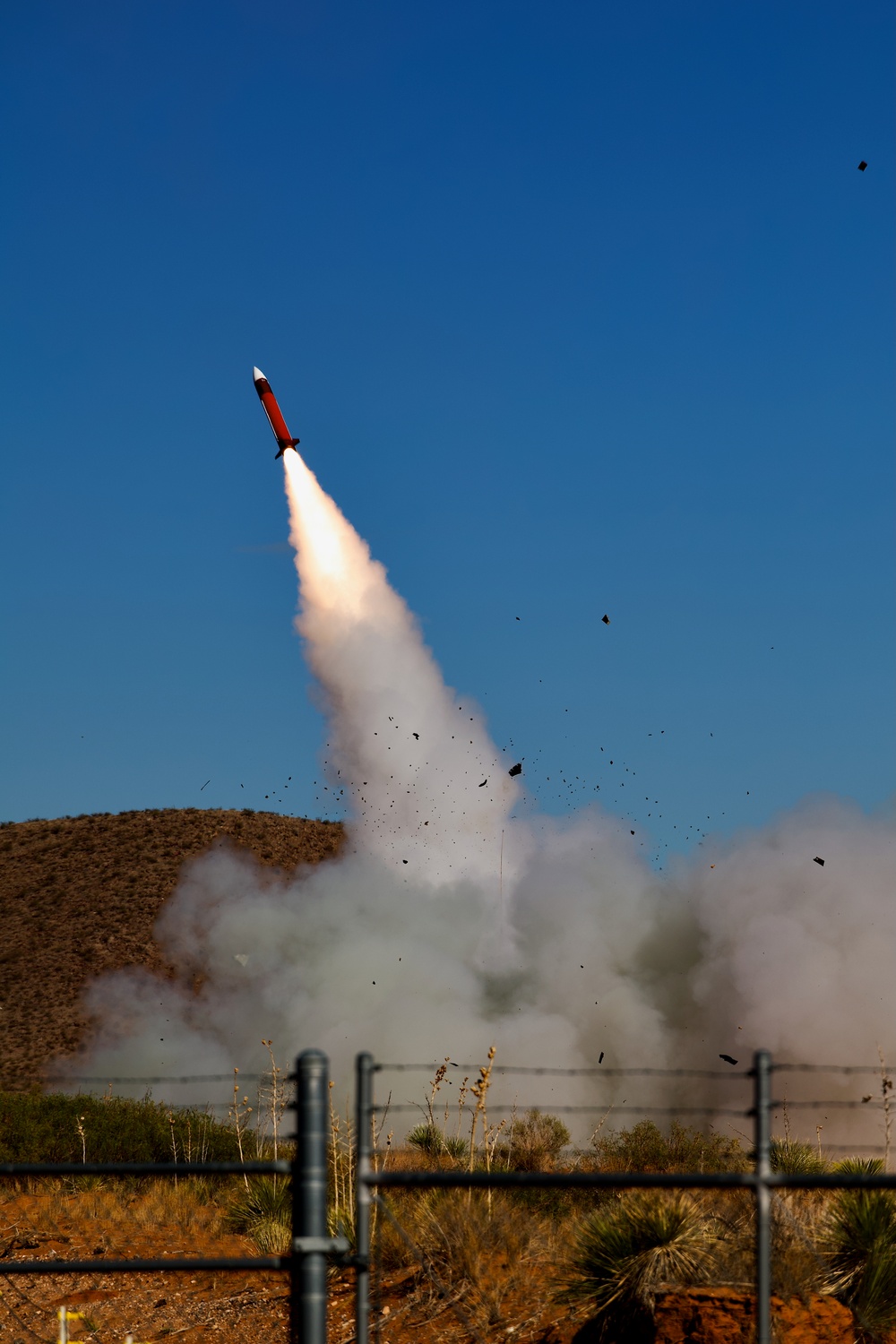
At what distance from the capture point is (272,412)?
35844 millimetres

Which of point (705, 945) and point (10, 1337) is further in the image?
point (705, 945)

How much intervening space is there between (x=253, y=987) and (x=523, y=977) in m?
19.9

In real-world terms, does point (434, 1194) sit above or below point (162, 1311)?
above

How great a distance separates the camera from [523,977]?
48.1m

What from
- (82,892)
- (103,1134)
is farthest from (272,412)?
(82,892)

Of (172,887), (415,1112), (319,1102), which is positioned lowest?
A: (415,1112)

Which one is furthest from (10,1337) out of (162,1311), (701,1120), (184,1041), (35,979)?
(35,979)

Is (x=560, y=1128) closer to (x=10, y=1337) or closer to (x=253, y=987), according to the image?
(x=10, y=1337)

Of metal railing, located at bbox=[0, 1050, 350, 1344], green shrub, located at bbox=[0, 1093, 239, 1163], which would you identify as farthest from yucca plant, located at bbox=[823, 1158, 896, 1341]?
green shrub, located at bbox=[0, 1093, 239, 1163]

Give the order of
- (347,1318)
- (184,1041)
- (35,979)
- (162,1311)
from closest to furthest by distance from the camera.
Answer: (347,1318) < (162,1311) < (184,1041) < (35,979)

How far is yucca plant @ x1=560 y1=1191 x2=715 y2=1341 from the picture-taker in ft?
35.0

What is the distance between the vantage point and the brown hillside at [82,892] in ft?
249

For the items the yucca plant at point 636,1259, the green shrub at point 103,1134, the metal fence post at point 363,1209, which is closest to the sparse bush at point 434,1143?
the green shrub at point 103,1134

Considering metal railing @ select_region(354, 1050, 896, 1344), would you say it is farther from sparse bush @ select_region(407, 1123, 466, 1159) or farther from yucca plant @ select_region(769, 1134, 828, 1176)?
sparse bush @ select_region(407, 1123, 466, 1159)
